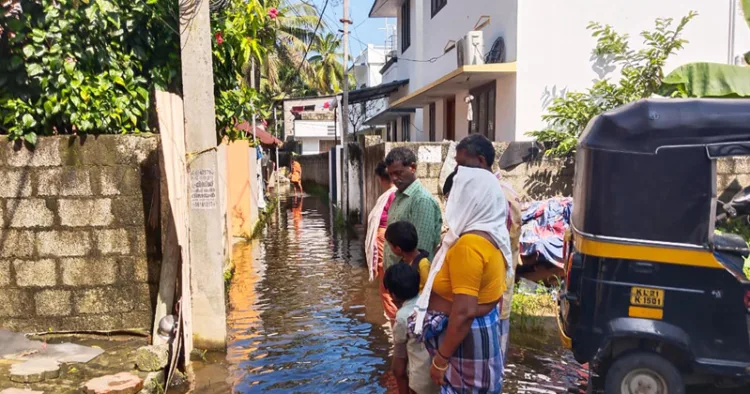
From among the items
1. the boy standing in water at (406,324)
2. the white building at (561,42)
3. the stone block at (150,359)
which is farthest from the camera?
the white building at (561,42)

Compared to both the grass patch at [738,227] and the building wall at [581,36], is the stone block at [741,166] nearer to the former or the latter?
the grass patch at [738,227]

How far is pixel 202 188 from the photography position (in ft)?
16.9

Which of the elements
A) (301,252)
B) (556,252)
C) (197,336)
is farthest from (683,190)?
(301,252)

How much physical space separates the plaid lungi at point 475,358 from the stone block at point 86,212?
376 cm

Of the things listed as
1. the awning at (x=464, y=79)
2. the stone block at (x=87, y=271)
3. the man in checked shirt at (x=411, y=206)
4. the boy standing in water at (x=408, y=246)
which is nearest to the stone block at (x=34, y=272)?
the stone block at (x=87, y=271)

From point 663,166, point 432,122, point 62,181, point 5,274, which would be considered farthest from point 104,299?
point 432,122

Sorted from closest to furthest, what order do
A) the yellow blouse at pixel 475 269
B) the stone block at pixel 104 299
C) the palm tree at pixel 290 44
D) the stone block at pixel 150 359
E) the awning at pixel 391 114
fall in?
the yellow blouse at pixel 475 269 → the stone block at pixel 150 359 → the stone block at pixel 104 299 → the awning at pixel 391 114 → the palm tree at pixel 290 44

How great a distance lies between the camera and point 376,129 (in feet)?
98.3

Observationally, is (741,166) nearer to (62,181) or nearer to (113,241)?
(113,241)

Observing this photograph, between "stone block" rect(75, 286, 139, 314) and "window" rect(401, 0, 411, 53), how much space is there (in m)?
14.0

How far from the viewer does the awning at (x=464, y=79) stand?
9.23 meters

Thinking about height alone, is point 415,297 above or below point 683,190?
below

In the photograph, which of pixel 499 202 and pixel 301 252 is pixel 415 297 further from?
pixel 301 252

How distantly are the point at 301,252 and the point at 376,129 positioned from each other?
2001cm
